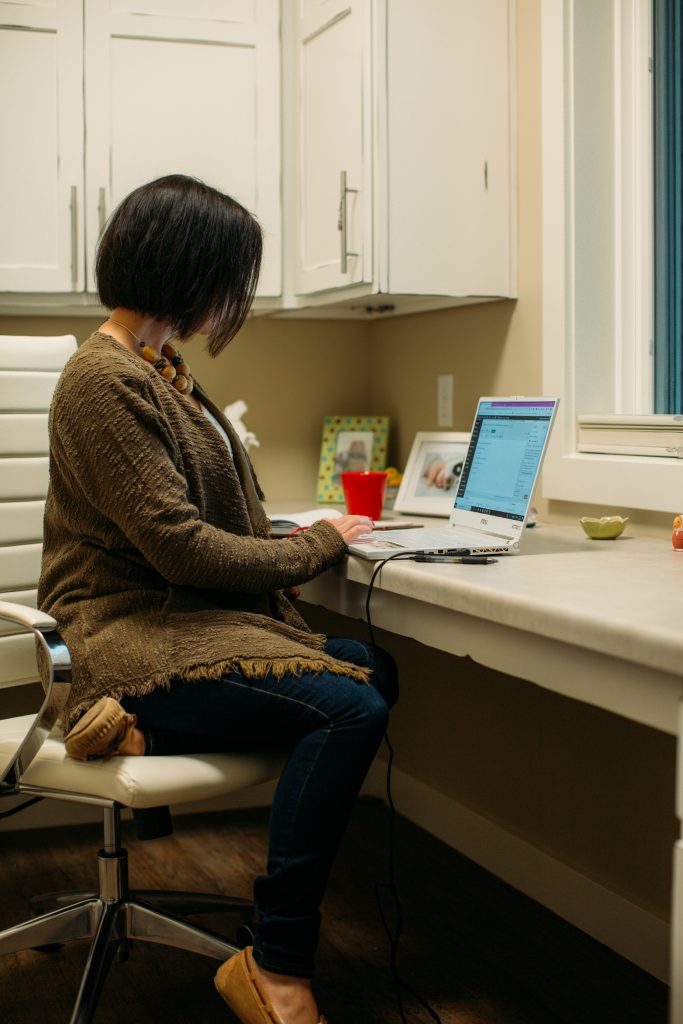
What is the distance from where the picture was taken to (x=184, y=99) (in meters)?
2.49

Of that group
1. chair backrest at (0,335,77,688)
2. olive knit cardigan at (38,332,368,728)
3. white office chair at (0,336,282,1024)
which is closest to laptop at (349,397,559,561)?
olive knit cardigan at (38,332,368,728)

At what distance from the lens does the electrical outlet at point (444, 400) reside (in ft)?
8.75

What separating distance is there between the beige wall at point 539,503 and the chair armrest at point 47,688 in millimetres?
611

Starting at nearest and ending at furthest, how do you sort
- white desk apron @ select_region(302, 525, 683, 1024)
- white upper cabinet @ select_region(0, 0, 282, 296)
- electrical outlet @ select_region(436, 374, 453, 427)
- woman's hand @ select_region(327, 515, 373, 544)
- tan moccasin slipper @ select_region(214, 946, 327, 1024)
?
1. white desk apron @ select_region(302, 525, 683, 1024)
2. tan moccasin slipper @ select_region(214, 946, 327, 1024)
3. woman's hand @ select_region(327, 515, 373, 544)
4. white upper cabinet @ select_region(0, 0, 282, 296)
5. electrical outlet @ select_region(436, 374, 453, 427)

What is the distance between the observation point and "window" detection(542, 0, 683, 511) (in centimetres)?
219

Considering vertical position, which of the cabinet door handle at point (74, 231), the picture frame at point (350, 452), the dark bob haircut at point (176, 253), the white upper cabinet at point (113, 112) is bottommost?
the picture frame at point (350, 452)

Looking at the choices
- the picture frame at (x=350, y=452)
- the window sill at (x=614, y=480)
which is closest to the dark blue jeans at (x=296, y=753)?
the window sill at (x=614, y=480)

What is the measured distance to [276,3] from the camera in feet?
8.40

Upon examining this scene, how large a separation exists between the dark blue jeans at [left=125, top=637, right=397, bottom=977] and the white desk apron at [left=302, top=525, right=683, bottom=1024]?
176mm

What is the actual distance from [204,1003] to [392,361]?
164 centimetres

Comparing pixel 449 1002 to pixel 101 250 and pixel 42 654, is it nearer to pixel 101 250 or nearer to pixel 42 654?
pixel 42 654

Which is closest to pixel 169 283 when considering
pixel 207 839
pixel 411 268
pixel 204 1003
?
pixel 411 268

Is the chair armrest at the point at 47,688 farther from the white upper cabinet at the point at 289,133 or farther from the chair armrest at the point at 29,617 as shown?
the white upper cabinet at the point at 289,133

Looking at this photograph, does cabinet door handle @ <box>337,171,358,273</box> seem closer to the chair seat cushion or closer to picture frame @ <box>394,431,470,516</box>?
picture frame @ <box>394,431,470,516</box>
